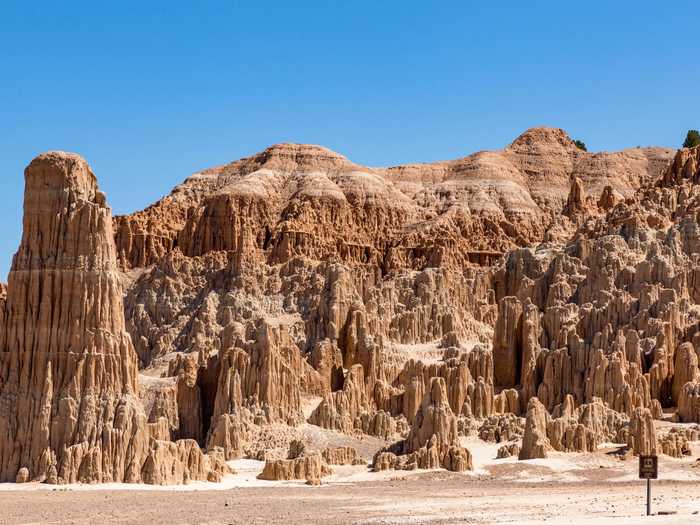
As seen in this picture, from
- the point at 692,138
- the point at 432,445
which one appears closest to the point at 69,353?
the point at 432,445

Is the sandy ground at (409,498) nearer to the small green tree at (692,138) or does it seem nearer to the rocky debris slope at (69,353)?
the rocky debris slope at (69,353)

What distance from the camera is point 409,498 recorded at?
6631 centimetres

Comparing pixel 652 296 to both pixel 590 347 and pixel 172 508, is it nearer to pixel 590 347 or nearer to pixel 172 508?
pixel 590 347

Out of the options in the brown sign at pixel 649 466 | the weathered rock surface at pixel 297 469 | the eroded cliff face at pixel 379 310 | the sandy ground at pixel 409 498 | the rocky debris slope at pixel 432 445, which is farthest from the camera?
the rocky debris slope at pixel 432 445

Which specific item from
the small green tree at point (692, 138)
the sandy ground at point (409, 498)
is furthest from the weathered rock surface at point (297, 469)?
the small green tree at point (692, 138)

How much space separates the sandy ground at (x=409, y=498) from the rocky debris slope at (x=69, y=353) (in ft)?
7.29

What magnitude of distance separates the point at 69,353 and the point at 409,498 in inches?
741

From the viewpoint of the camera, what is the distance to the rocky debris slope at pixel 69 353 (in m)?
71.6

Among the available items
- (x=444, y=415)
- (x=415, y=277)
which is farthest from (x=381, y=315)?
(x=444, y=415)

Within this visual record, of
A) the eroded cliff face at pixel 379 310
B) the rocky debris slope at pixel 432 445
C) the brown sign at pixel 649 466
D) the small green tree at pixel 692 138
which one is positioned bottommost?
the brown sign at pixel 649 466

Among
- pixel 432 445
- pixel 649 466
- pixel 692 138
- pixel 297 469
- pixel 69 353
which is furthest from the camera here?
pixel 692 138

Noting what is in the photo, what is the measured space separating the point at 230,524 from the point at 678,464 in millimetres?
33690

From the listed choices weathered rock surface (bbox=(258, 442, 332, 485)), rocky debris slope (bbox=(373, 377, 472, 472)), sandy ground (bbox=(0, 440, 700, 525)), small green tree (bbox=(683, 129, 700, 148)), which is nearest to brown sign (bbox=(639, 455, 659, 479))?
sandy ground (bbox=(0, 440, 700, 525))

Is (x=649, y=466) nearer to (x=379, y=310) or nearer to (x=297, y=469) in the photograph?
(x=297, y=469)
